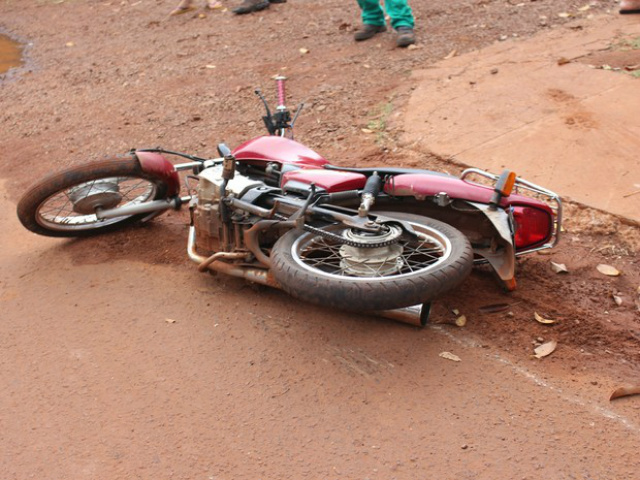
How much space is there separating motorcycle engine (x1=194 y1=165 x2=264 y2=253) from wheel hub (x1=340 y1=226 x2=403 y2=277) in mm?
816

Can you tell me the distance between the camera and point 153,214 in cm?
518

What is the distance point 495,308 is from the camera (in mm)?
3963

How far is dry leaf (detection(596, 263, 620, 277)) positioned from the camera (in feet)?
13.9

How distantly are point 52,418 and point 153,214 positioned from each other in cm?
208

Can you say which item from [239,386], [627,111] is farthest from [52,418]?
[627,111]

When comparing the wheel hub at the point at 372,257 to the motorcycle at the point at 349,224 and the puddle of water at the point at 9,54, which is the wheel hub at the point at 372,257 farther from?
the puddle of water at the point at 9,54

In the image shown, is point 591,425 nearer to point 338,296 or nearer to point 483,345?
point 483,345

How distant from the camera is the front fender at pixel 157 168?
15.6 feet

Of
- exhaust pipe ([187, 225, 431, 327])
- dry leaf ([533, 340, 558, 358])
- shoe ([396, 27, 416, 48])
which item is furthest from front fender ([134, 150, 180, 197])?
shoe ([396, 27, 416, 48])

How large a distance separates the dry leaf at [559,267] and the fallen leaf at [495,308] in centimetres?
52

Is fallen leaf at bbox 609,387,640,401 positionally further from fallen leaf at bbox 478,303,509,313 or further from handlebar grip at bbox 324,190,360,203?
handlebar grip at bbox 324,190,360,203

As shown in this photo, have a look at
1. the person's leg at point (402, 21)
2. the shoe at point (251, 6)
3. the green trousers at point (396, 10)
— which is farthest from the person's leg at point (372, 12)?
the shoe at point (251, 6)

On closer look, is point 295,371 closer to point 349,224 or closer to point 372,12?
point 349,224

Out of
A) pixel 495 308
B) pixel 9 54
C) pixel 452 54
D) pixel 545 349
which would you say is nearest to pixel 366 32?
pixel 452 54
